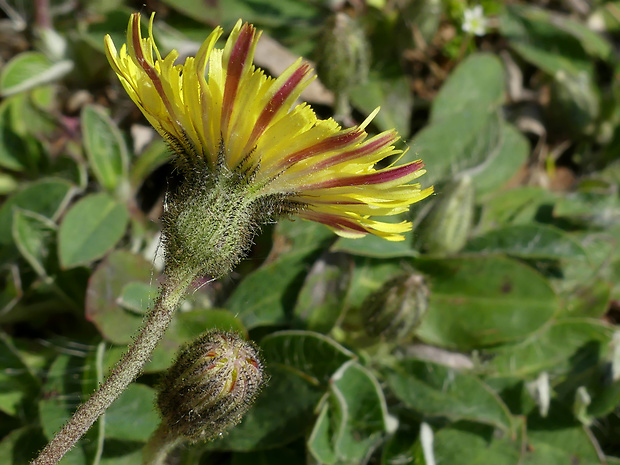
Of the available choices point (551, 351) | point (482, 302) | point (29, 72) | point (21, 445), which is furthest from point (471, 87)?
point (21, 445)

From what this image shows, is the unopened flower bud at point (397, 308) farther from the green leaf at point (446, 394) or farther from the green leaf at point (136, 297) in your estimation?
the green leaf at point (136, 297)

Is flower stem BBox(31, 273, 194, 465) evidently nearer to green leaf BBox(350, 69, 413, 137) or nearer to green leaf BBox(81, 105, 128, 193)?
green leaf BBox(81, 105, 128, 193)

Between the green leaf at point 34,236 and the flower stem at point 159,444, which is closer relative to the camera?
the flower stem at point 159,444

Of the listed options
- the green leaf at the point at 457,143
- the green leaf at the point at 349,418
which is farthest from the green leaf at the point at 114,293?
the green leaf at the point at 457,143

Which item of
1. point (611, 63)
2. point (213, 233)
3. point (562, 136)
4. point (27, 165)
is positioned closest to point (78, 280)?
point (27, 165)

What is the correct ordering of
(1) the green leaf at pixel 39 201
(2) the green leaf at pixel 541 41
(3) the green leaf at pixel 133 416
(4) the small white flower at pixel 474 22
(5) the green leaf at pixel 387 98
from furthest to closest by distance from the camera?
(2) the green leaf at pixel 541 41 < (4) the small white flower at pixel 474 22 < (5) the green leaf at pixel 387 98 < (1) the green leaf at pixel 39 201 < (3) the green leaf at pixel 133 416

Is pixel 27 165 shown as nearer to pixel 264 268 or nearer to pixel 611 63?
pixel 264 268
